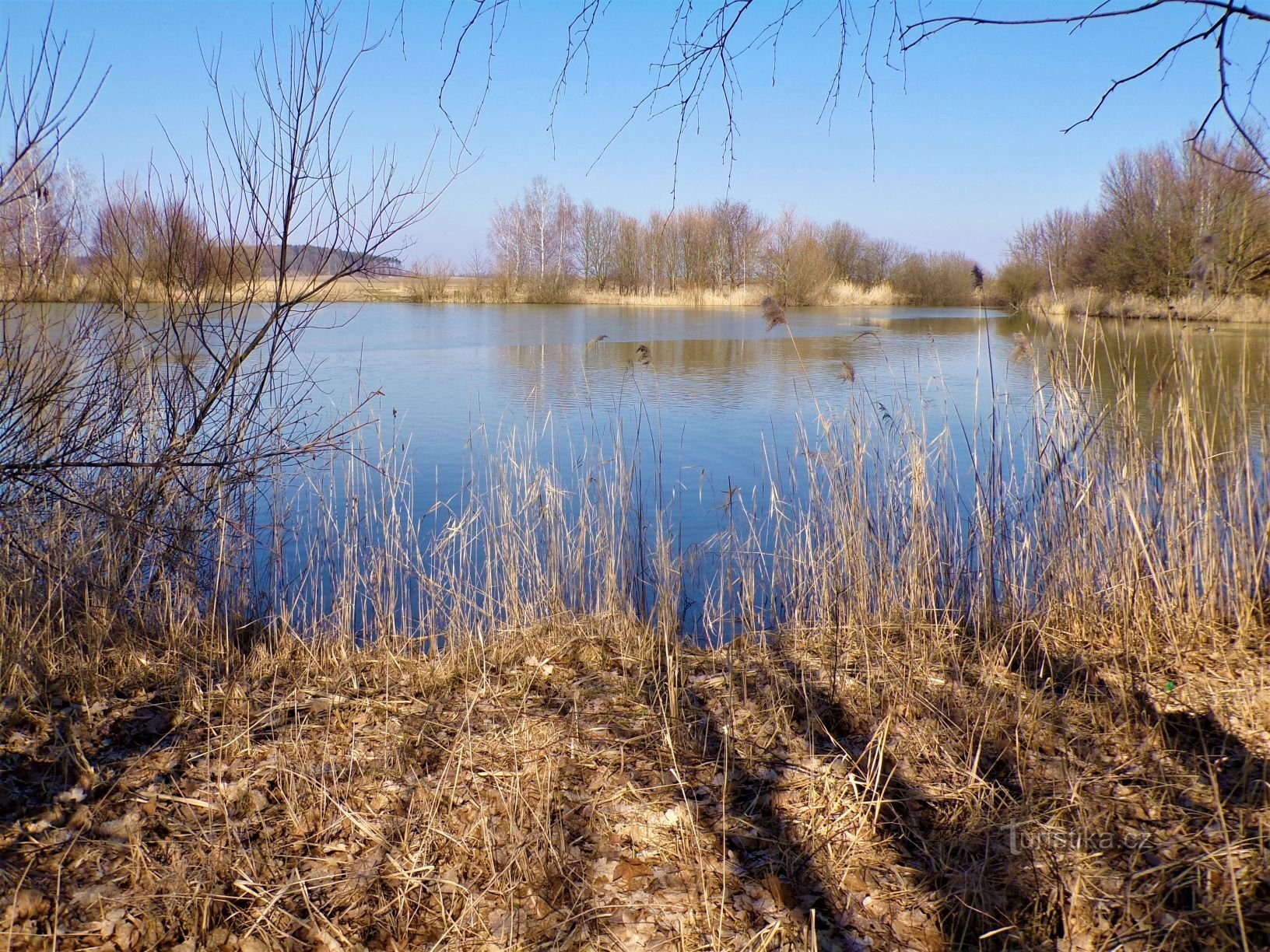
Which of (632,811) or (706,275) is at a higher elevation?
(706,275)

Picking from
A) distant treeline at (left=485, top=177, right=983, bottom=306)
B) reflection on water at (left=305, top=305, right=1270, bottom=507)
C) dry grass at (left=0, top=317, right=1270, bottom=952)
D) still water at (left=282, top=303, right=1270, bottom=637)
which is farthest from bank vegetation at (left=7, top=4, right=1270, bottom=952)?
distant treeline at (left=485, top=177, right=983, bottom=306)

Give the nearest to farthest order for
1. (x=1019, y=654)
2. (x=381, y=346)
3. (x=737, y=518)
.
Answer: (x=1019, y=654) < (x=737, y=518) < (x=381, y=346)

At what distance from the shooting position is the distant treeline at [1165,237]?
125 inches

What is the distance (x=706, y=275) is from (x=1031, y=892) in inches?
1346

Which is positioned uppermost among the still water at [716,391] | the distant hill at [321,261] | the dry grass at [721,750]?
the distant hill at [321,261]

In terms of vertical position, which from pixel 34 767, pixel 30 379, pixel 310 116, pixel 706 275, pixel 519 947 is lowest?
pixel 519 947

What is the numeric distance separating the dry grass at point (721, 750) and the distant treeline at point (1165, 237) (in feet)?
1.31

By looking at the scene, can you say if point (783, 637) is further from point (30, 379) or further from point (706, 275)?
point (706, 275)

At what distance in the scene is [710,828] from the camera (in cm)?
204

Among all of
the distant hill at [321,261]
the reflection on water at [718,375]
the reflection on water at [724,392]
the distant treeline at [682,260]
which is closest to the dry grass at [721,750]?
the reflection on water at [724,392]

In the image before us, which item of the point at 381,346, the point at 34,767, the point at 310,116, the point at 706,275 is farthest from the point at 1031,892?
the point at 706,275

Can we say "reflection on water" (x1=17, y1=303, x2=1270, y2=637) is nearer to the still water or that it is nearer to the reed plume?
the still water

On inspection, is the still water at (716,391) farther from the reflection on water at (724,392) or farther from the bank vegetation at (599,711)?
the bank vegetation at (599,711)

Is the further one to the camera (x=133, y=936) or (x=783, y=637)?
(x=783, y=637)
